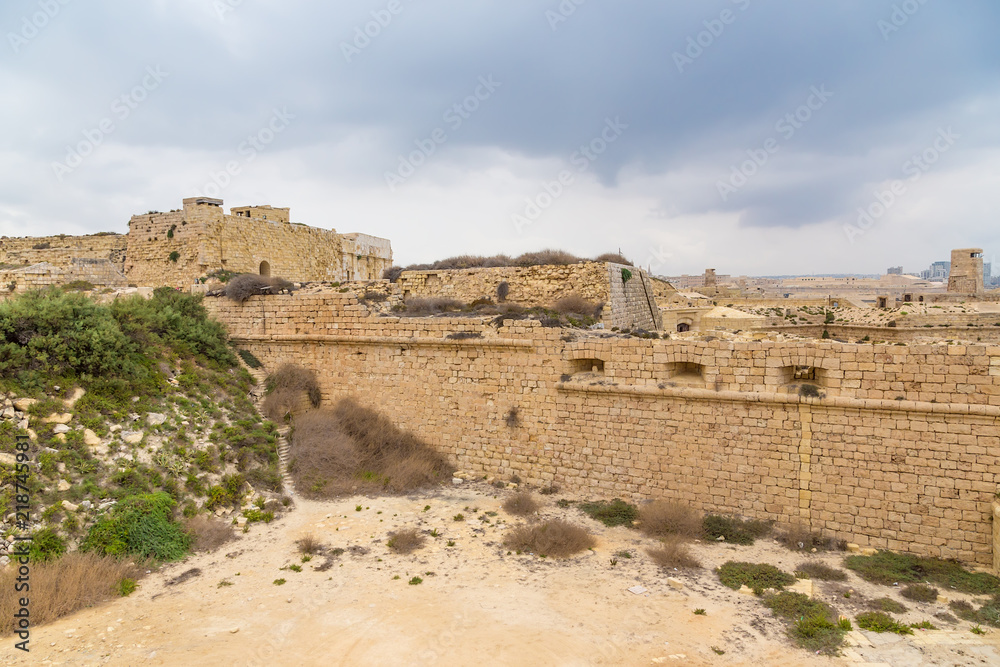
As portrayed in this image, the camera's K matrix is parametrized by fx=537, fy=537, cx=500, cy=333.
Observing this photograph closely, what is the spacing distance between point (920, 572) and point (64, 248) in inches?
810

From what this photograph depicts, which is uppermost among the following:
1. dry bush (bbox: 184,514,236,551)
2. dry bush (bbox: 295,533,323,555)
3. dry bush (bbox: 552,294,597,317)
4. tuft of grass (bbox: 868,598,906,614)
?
dry bush (bbox: 552,294,597,317)

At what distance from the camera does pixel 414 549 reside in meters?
7.30

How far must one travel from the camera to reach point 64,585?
5.65m

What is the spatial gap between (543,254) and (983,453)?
9339 mm

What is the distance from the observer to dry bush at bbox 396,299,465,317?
11539 mm

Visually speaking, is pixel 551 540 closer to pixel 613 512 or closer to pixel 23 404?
pixel 613 512

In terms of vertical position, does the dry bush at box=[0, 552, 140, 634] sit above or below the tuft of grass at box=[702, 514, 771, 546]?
above

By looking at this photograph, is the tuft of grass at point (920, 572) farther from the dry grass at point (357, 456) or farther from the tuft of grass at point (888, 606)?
the dry grass at point (357, 456)

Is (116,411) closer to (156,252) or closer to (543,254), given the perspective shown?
(156,252)

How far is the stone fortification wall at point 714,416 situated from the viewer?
6930mm

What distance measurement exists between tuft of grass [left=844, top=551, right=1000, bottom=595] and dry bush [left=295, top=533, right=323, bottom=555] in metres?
6.86

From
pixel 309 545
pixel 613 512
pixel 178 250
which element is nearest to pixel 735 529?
pixel 613 512

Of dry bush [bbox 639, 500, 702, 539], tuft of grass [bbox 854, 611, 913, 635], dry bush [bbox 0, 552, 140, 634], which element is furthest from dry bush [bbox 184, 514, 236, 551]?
tuft of grass [bbox 854, 611, 913, 635]

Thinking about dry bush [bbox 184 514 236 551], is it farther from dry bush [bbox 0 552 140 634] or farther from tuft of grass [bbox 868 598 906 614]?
tuft of grass [bbox 868 598 906 614]
